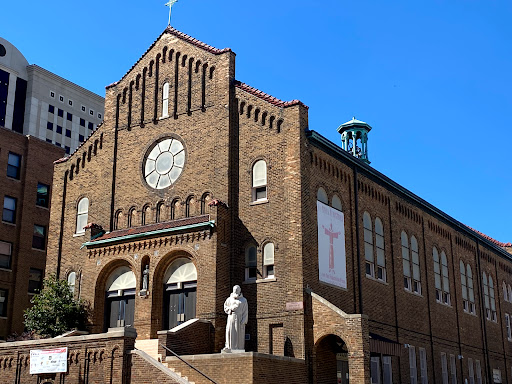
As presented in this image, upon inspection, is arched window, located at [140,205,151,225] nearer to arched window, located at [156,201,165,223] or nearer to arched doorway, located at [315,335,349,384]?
arched window, located at [156,201,165,223]

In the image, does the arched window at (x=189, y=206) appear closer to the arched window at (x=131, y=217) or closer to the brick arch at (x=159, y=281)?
the brick arch at (x=159, y=281)

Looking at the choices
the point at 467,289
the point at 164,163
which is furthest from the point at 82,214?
the point at 467,289

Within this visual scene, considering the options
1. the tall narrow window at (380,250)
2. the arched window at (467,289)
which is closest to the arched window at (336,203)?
the tall narrow window at (380,250)

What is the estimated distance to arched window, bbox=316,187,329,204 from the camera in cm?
3100

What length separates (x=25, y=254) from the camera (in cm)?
A: 4594

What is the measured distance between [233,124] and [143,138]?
16.4 feet

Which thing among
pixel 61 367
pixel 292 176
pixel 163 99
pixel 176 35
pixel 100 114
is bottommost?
pixel 61 367

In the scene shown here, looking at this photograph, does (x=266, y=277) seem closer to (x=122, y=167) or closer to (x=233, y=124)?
(x=233, y=124)

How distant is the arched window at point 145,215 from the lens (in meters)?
32.8

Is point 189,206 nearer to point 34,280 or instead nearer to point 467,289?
point 34,280

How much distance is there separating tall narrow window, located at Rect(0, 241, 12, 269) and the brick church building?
10.5 metres

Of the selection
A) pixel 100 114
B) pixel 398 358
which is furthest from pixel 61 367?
pixel 100 114

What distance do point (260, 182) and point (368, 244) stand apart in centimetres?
724

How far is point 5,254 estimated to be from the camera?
45.2 m
